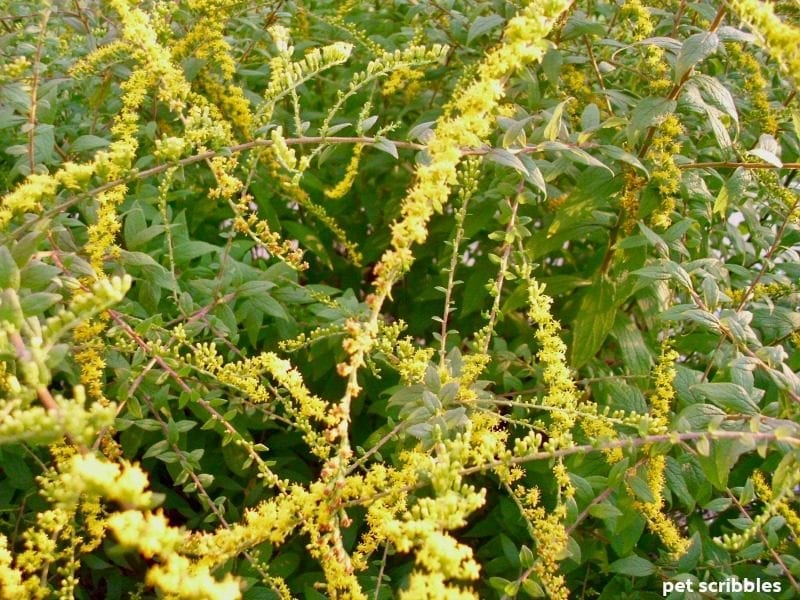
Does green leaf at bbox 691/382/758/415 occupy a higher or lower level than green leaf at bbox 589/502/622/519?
higher

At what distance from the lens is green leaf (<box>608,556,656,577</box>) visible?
95.3 inches

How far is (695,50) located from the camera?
86.0 inches

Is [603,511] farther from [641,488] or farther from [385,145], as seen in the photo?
[385,145]

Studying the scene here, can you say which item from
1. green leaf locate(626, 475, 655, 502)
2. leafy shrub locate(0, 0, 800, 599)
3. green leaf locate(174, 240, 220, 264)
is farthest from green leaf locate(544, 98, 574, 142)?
green leaf locate(174, 240, 220, 264)

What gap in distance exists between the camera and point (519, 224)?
2547mm

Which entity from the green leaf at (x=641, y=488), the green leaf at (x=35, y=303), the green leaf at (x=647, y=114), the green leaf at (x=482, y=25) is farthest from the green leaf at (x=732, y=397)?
the green leaf at (x=35, y=303)

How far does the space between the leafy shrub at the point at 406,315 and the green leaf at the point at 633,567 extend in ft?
0.05

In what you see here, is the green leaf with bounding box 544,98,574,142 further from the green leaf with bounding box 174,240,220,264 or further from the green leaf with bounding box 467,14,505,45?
the green leaf with bounding box 174,240,220,264

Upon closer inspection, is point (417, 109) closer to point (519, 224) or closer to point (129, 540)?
point (519, 224)

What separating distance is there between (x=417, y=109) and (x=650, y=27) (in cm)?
119

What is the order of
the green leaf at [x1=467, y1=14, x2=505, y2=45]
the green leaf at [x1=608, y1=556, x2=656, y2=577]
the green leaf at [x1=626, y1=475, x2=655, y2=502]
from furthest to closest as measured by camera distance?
the green leaf at [x1=467, y1=14, x2=505, y2=45]
the green leaf at [x1=608, y1=556, x2=656, y2=577]
the green leaf at [x1=626, y1=475, x2=655, y2=502]

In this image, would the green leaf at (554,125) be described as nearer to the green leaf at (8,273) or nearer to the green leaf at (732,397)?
the green leaf at (732,397)

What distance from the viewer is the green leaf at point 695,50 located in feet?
7.13

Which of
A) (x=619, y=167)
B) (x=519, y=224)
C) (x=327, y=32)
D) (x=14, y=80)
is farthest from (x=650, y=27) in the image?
(x=14, y=80)
